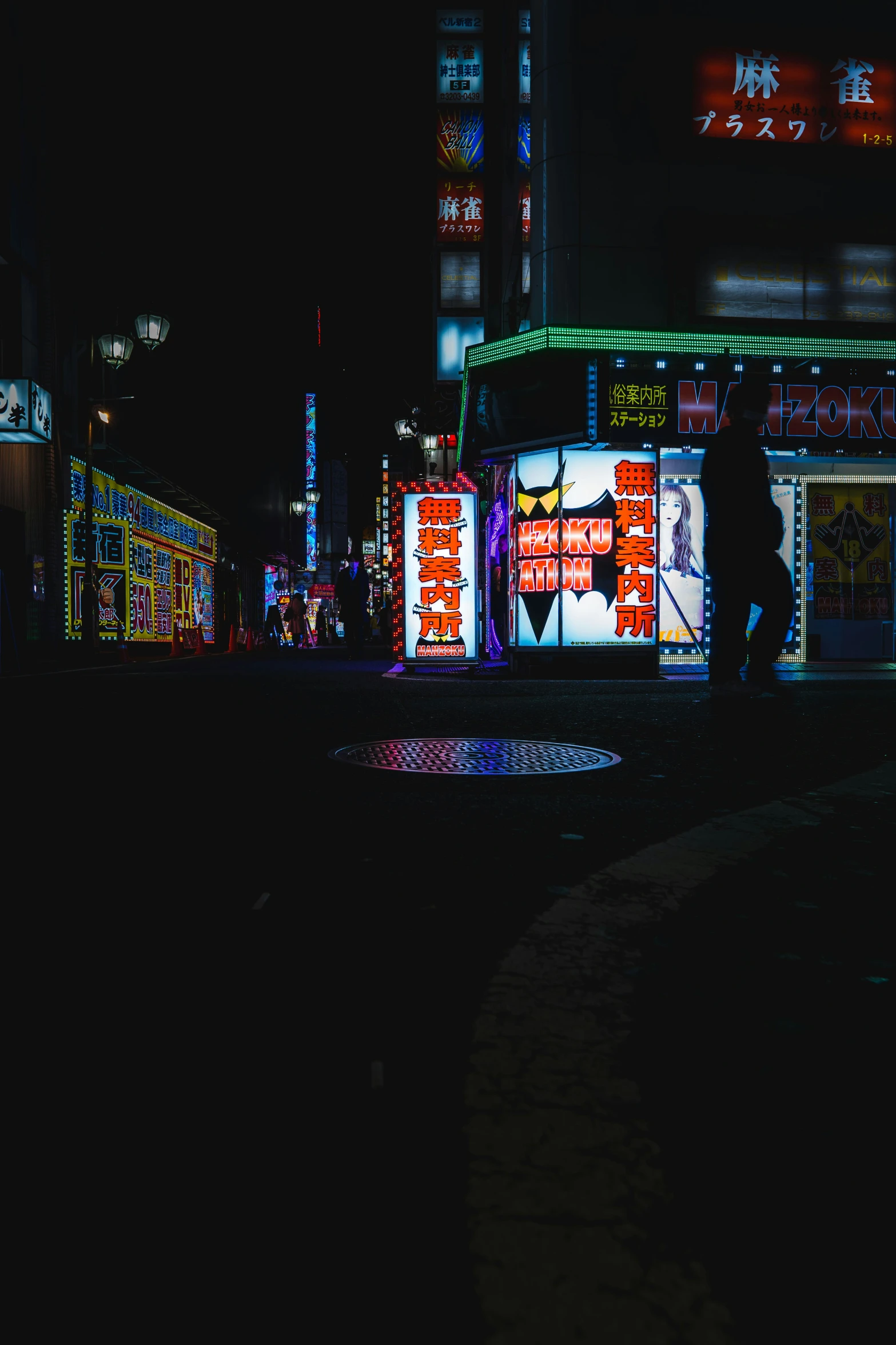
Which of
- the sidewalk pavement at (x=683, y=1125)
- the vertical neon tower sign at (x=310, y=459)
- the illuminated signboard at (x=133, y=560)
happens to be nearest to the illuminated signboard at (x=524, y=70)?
the illuminated signboard at (x=133, y=560)

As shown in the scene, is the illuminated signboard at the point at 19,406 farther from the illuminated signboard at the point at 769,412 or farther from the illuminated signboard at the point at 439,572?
the illuminated signboard at the point at 769,412

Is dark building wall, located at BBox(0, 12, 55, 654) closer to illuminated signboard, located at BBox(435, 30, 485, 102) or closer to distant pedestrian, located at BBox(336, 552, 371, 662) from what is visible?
distant pedestrian, located at BBox(336, 552, 371, 662)

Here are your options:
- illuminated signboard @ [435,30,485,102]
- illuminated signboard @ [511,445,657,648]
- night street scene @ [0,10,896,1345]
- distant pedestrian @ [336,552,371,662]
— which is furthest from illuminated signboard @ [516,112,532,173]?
distant pedestrian @ [336,552,371,662]

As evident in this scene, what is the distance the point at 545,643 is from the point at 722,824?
10.8m

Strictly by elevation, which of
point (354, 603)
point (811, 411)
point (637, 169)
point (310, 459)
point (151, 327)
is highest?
point (310, 459)

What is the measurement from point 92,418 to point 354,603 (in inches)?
267

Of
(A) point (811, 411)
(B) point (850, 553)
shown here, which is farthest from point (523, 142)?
(B) point (850, 553)

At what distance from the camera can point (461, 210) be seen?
75.4 ft

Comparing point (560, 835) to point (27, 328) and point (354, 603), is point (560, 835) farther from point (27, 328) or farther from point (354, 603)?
point (27, 328)

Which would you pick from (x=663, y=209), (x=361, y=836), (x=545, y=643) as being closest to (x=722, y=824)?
(x=361, y=836)

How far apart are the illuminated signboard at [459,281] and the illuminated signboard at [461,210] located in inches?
17.9

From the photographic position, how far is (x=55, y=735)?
6.34 metres

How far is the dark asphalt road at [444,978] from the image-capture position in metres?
1.03

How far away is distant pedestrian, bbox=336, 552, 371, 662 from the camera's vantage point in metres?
21.9
